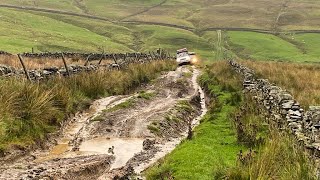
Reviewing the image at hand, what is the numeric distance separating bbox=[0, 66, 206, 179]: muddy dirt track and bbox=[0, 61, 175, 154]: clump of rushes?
2.16 feet

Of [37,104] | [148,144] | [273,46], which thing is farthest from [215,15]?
[37,104]

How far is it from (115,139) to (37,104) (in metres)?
3.74

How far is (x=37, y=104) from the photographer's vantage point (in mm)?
18297

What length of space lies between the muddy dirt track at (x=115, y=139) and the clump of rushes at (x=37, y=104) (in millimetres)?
658

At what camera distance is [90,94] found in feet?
88.4

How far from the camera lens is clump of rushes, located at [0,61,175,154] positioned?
16.6 metres

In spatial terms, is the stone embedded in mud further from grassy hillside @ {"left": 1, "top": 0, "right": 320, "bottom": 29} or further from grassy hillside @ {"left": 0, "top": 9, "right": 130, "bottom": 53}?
grassy hillside @ {"left": 1, "top": 0, "right": 320, "bottom": 29}

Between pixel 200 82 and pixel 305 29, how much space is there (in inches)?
4704

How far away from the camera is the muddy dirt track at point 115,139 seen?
1450 cm

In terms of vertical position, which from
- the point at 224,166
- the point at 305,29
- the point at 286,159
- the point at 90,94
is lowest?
the point at 305,29

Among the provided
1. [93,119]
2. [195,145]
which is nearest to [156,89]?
[93,119]

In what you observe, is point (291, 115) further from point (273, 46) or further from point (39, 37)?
point (273, 46)

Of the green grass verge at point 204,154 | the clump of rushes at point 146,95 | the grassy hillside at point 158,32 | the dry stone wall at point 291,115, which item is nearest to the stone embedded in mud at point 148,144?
the green grass verge at point 204,154

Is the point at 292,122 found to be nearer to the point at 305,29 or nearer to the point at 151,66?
Answer: the point at 151,66
